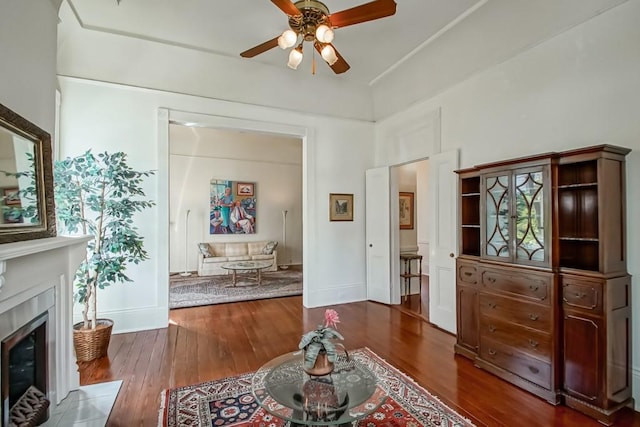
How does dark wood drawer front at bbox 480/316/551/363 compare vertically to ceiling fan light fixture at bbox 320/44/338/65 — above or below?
below

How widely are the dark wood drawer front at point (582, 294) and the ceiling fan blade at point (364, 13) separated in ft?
8.07

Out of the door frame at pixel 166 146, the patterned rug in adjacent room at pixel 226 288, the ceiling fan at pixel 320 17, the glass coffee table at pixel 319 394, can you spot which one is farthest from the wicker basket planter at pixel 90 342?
the ceiling fan at pixel 320 17

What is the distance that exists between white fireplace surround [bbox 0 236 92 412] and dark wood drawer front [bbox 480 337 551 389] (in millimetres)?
3435

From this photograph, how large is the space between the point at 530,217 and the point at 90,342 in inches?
168

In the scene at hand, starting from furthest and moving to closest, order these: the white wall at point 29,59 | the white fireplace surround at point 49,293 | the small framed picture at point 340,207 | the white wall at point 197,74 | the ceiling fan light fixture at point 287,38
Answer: the small framed picture at point 340,207
the white wall at point 197,74
the ceiling fan light fixture at point 287,38
the white wall at point 29,59
the white fireplace surround at point 49,293

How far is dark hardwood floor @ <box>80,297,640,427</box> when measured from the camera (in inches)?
89.0

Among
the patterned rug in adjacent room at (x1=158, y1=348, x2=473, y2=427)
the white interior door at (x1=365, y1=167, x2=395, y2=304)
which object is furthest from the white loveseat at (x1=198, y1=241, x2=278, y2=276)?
the patterned rug in adjacent room at (x1=158, y1=348, x2=473, y2=427)

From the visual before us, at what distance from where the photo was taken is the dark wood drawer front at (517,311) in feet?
8.09

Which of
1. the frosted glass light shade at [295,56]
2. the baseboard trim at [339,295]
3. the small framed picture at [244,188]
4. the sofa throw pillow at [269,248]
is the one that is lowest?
the baseboard trim at [339,295]

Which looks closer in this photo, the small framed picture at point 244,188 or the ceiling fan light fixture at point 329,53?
the ceiling fan light fixture at point 329,53

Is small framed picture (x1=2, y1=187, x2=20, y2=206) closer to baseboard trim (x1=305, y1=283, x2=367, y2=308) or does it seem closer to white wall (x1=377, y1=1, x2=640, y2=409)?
baseboard trim (x1=305, y1=283, x2=367, y2=308)

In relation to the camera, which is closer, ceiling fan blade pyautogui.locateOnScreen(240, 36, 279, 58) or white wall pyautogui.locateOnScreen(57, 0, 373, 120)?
ceiling fan blade pyautogui.locateOnScreen(240, 36, 279, 58)

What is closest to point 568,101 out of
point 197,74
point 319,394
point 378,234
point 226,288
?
point 378,234

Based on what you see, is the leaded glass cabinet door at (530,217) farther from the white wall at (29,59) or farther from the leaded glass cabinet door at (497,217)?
the white wall at (29,59)
